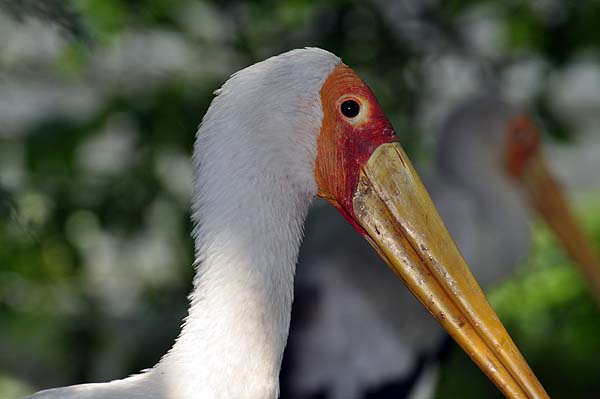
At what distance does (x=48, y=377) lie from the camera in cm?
562

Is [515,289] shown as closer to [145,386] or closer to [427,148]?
[427,148]

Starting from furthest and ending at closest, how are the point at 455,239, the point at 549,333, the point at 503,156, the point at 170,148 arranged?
1. the point at 549,333
2. the point at 503,156
3. the point at 455,239
4. the point at 170,148

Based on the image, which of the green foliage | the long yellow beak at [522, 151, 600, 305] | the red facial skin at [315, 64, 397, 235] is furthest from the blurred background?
the red facial skin at [315, 64, 397, 235]

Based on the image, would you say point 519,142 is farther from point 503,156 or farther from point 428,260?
point 428,260

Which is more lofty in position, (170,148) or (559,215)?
(170,148)

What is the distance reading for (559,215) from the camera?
15.7 ft

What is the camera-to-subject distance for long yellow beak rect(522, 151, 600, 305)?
475 cm

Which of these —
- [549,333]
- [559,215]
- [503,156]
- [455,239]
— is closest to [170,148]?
[455,239]

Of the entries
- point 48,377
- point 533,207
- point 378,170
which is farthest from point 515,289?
point 378,170

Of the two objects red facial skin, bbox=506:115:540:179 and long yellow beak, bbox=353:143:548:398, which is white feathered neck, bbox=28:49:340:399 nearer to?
long yellow beak, bbox=353:143:548:398

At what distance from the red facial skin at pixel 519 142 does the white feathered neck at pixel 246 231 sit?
2789 millimetres

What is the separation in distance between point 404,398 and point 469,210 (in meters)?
0.85

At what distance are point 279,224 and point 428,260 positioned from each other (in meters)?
0.30

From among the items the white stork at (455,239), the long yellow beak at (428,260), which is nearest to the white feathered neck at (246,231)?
the long yellow beak at (428,260)
